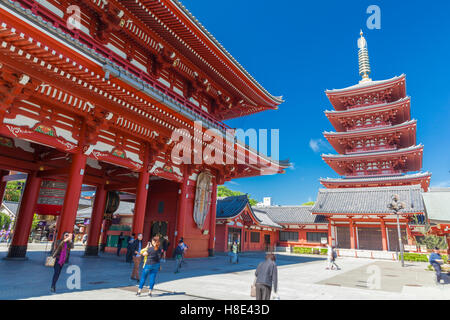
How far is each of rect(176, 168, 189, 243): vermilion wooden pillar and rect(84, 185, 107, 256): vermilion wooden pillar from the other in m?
5.17

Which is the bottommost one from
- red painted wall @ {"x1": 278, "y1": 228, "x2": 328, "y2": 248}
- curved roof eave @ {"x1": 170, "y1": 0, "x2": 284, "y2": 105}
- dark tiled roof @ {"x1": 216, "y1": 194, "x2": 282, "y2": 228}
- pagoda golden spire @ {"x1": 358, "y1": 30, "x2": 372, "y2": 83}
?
red painted wall @ {"x1": 278, "y1": 228, "x2": 328, "y2": 248}

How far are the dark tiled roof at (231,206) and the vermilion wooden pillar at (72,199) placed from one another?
57.5 ft

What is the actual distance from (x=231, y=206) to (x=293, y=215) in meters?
13.8

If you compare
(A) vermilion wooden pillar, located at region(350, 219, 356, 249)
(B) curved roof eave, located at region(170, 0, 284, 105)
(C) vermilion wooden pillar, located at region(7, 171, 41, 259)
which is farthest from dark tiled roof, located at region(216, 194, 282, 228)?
(C) vermilion wooden pillar, located at region(7, 171, 41, 259)

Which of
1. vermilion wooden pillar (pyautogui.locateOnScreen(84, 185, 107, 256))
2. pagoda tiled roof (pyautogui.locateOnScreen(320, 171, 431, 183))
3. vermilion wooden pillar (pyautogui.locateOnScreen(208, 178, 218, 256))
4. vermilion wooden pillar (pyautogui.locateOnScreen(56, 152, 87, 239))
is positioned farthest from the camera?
pagoda tiled roof (pyautogui.locateOnScreen(320, 171, 431, 183))

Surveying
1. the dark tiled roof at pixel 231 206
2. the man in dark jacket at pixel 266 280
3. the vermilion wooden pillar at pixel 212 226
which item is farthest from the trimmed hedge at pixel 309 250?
the man in dark jacket at pixel 266 280

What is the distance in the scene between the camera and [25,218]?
42.7 ft

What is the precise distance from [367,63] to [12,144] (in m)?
46.6

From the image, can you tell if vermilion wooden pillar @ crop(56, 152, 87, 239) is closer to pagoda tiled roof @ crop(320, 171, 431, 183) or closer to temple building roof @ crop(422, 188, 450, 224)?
→ temple building roof @ crop(422, 188, 450, 224)

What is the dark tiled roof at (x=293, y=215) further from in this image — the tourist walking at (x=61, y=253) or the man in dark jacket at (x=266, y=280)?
the tourist walking at (x=61, y=253)

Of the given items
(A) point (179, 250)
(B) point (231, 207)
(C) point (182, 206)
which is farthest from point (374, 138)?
(A) point (179, 250)

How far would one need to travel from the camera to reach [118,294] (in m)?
6.95

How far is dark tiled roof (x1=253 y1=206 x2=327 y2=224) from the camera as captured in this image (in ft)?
117
